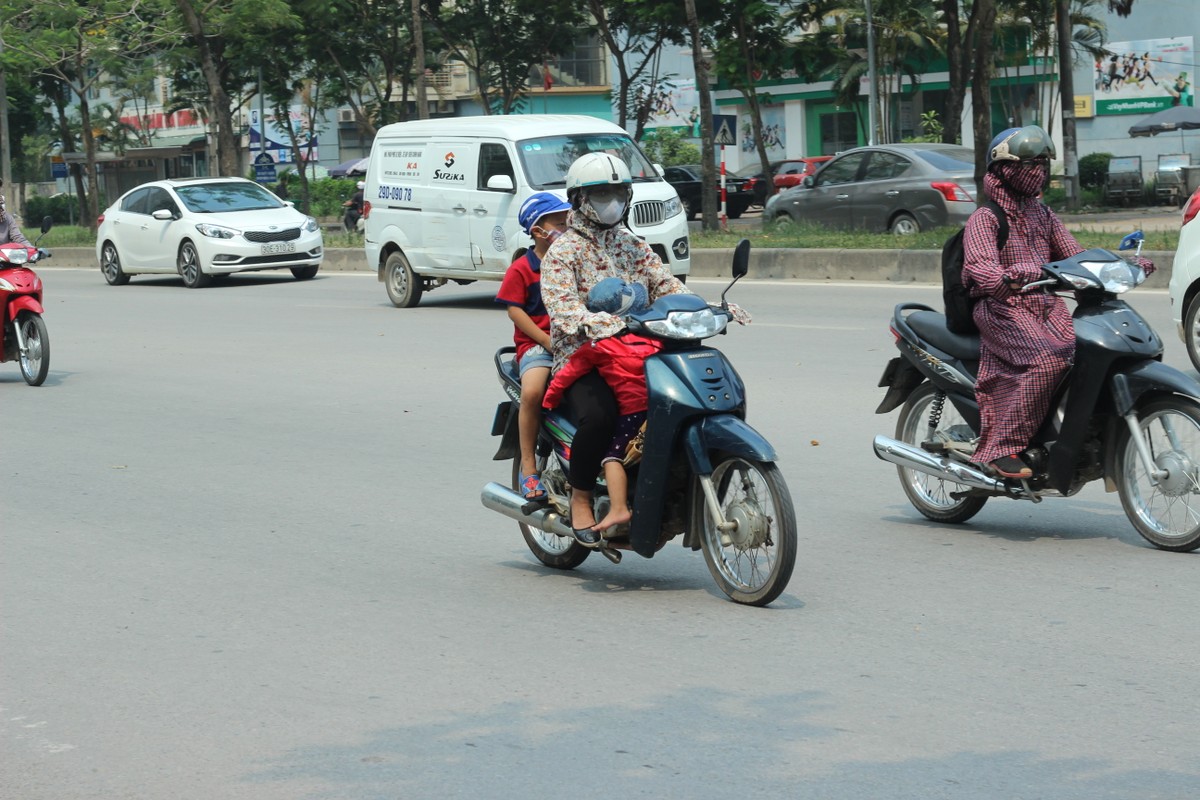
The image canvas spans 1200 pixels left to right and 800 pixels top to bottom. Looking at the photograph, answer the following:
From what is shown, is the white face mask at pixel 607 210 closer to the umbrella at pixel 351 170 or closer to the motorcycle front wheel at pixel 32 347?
the motorcycle front wheel at pixel 32 347

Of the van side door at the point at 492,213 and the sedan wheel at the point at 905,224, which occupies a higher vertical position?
the van side door at the point at 492,213

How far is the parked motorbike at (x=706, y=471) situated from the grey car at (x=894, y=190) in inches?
636

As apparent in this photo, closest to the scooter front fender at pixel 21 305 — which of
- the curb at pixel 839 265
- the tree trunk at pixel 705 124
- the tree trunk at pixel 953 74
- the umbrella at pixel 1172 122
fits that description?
the curb at pixel 839 265

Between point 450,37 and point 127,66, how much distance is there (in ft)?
34.4

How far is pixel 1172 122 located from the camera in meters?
41.4

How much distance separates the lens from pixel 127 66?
45.8 meters

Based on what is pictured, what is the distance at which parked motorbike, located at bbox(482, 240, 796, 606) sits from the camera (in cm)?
536

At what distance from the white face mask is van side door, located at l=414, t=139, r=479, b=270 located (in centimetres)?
1228

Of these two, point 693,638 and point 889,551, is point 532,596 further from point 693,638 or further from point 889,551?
point 889,551

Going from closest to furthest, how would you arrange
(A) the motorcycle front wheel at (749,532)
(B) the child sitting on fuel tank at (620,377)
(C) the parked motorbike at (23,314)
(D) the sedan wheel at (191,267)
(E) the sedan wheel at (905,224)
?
(A) the motorcycle front wheel at (749,532) → (B) the child sitting on fuel tank at (620,377) → (C) the parked motorbike at (23,314) → (E) the sedan wheel at (905,224) → (D) the sedan wheel at (191,267)

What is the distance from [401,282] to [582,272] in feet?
42.8

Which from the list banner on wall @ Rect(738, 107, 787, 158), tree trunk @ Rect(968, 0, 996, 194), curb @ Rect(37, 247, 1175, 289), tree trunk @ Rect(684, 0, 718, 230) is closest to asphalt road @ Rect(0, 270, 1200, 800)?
curb @ Rect(37, 247, 1175, 289)

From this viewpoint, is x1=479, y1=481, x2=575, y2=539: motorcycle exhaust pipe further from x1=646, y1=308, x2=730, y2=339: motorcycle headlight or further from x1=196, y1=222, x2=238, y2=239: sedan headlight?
x1=196, y1=222, x2=238, y2=239: sedan headlight

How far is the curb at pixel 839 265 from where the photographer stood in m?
18.2
